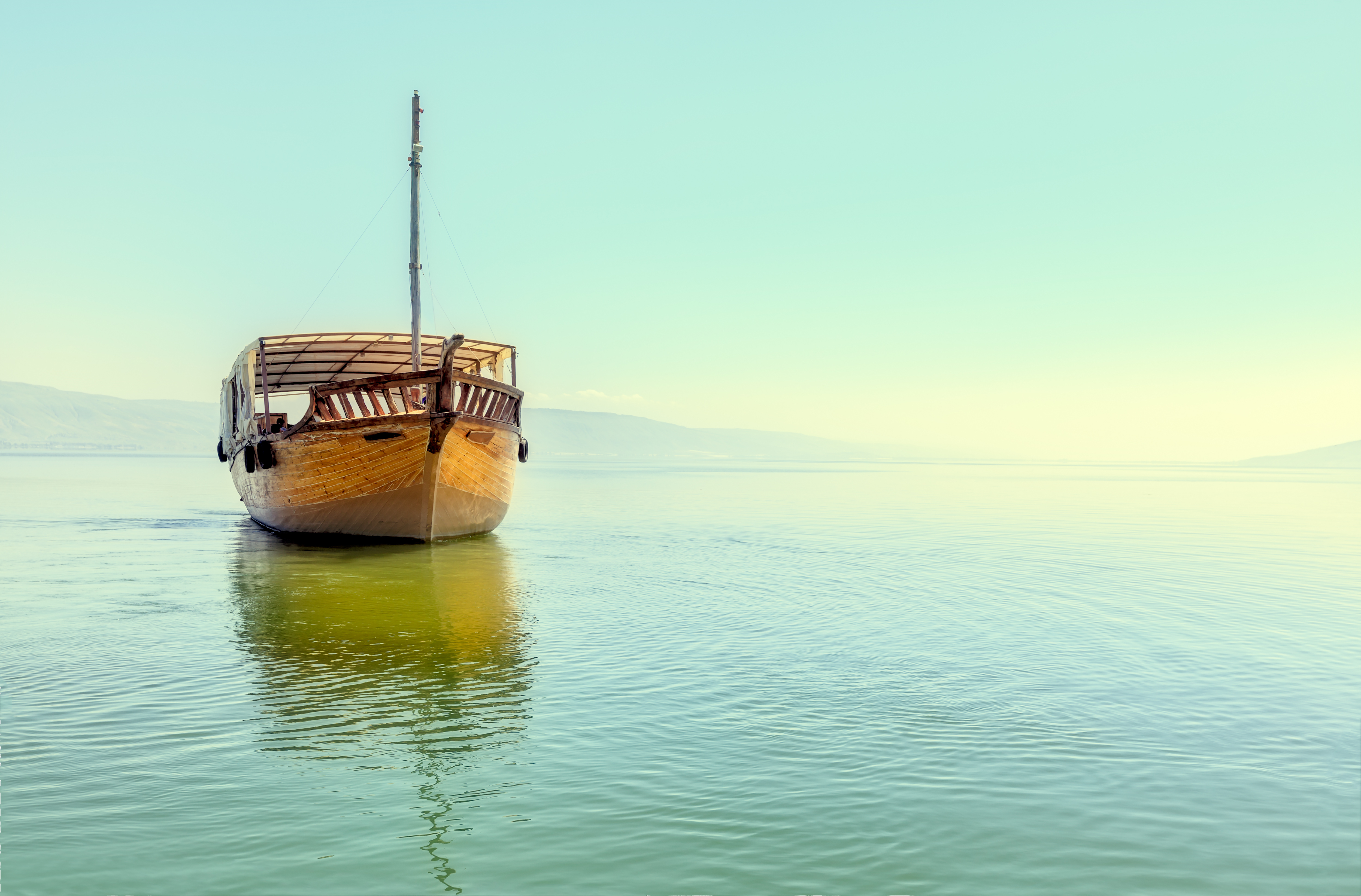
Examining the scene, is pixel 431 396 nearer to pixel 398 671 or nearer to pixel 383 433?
pixel 383 433

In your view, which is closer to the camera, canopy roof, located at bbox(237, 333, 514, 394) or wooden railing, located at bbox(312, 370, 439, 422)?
wooden railing, located at bbox(312, 370, 439, 422)

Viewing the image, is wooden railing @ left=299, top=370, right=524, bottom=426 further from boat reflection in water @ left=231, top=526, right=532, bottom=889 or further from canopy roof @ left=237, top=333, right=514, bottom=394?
boat reflection in water @ left=231, top=526, right=532, bottom=889

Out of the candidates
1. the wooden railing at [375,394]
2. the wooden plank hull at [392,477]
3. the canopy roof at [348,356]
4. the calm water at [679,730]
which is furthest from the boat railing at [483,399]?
the calm water at [679,730]

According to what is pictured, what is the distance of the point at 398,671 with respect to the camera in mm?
9125

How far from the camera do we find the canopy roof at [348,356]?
23688mm

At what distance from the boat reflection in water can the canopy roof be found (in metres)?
7.48

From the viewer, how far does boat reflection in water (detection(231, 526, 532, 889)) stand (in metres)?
6.36

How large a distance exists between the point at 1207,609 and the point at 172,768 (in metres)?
13.2

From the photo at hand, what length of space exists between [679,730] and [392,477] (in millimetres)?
14753

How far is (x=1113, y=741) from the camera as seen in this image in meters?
7.04

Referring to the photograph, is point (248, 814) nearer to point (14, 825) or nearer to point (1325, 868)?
point (14, 825)

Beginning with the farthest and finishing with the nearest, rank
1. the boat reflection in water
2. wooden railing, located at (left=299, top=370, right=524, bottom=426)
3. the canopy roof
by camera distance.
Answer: the canopy roof
wooden railing, located at (left=299, top=370, right=524, bottom=426)
the boat reflection in water

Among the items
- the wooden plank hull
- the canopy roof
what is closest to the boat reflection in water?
the wooden plank hull

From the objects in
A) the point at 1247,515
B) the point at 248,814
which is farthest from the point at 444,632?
the point at 1247,515
